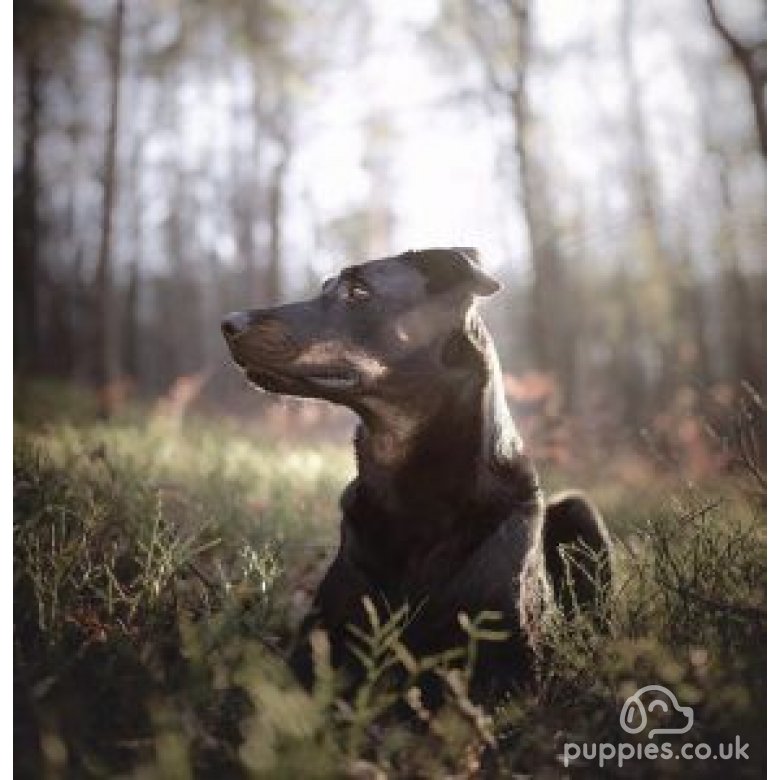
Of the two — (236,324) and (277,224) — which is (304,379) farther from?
(277,224)

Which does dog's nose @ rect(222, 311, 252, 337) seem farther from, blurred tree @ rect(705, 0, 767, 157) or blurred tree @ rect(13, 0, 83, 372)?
blurred tree @ rect(705, 0, 767, 157)

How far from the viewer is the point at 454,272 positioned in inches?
143

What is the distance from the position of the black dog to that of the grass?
155 mm

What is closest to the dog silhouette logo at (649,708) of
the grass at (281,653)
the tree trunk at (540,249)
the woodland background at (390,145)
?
the grass at (281,653)

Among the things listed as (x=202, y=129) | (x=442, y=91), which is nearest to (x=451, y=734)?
(x=442, y=91)

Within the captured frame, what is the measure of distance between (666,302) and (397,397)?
27.1 ft

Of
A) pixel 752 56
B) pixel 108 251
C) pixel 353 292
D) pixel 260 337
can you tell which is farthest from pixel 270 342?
pixel 108 251

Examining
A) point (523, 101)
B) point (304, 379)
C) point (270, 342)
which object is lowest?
point (304, 379)

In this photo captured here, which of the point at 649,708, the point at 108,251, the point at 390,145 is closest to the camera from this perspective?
the point at 649,708

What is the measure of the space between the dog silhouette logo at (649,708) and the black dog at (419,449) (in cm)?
42

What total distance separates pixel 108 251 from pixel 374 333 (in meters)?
4.68

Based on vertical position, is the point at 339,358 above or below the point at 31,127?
below

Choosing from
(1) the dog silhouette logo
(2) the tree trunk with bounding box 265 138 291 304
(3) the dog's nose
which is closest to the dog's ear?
(3) the dog's nose

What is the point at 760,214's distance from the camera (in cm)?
447
